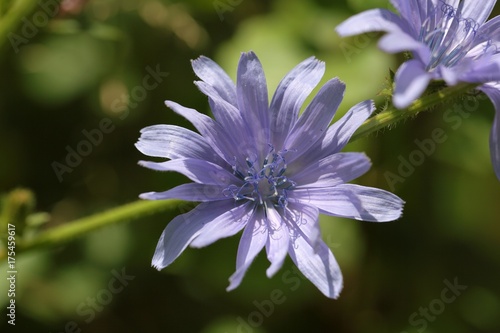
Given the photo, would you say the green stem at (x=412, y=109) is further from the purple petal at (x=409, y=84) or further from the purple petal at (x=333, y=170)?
the purple petal at (x=409, y=84)

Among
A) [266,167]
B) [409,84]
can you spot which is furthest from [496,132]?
[266,167]

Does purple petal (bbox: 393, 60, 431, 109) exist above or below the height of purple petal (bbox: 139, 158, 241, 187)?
below

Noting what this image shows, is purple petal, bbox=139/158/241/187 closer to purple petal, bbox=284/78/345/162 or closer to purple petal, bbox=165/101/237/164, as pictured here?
purple petal, bbox=165/101/237/164

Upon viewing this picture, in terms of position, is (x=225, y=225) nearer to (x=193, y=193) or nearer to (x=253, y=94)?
(x=193, y=193)

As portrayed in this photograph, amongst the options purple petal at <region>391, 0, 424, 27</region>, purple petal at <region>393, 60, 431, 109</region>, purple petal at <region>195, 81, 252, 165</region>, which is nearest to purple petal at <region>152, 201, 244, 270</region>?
purple petal at <region>195, 81, 252, 165</region>

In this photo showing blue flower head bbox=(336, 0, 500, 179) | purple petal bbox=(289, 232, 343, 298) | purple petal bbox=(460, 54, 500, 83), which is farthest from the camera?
purple petal bbox=(289, 232, 343, 298)

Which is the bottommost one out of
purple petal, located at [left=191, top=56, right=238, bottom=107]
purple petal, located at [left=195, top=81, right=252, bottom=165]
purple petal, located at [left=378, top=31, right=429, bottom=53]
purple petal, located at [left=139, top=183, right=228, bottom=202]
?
purple petal, located at [left=378, top=31, right=429, bottom=53]

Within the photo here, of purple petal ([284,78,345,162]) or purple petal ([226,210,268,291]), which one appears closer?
purple petal ([226,210,268,291])

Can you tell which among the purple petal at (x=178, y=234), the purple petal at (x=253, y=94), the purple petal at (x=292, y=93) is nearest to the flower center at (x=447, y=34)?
the purple petal at (x=292, y=93)
